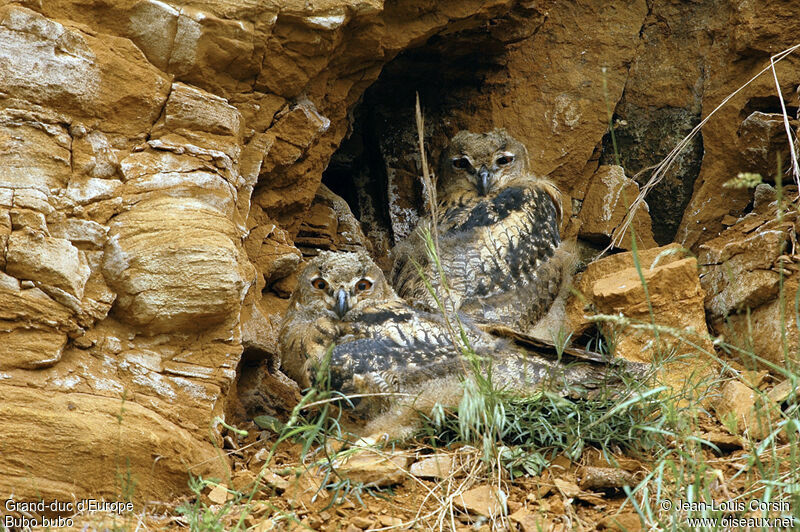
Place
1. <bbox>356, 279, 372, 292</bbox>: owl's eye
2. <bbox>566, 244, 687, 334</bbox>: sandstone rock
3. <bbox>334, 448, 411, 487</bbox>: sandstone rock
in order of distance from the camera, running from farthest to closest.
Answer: <bbox>566, 244, 687, 334</bbox>: sandstone rock → <bbox>356, 279, 372, 292</bbox>: owl's eye → <bbox>334, 448, 411, 487</bbox>: sandstone rock

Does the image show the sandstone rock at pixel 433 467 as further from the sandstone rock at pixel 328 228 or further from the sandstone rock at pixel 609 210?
the sandstone rock at pixel 609 210

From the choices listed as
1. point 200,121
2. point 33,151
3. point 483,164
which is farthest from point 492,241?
point 33,151

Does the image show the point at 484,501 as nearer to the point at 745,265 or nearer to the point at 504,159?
the point at 745,265

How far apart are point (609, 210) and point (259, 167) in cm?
254

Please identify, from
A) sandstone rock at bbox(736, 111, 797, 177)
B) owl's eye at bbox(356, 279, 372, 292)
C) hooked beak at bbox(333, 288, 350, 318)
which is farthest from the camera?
sandstone rock at bbox(736, 111, 797, 177)

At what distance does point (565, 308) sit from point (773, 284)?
44.6 inches

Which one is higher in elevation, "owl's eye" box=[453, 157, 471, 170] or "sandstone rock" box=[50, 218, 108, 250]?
"sandstone rock" box=[50, 218, 108, 250]

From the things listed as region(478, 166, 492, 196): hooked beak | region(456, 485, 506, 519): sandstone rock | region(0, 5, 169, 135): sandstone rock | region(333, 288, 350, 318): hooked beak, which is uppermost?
region(0, 5, 169, 135): sandstone rock

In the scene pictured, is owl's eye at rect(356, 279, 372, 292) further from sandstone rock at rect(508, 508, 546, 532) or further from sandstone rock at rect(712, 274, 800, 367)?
sandstone rock at rect(712, 274, 800, 367)

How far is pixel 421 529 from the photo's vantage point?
2.77 m

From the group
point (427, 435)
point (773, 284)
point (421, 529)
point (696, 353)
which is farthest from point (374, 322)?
point (773, 284)

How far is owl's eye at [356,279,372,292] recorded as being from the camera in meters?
4.17

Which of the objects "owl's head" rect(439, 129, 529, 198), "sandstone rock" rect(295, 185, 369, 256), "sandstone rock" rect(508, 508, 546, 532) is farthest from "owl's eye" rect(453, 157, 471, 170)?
"sandstone rock" rect(508, 508, 546, 532)

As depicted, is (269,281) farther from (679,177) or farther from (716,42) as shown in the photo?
(716,42)
